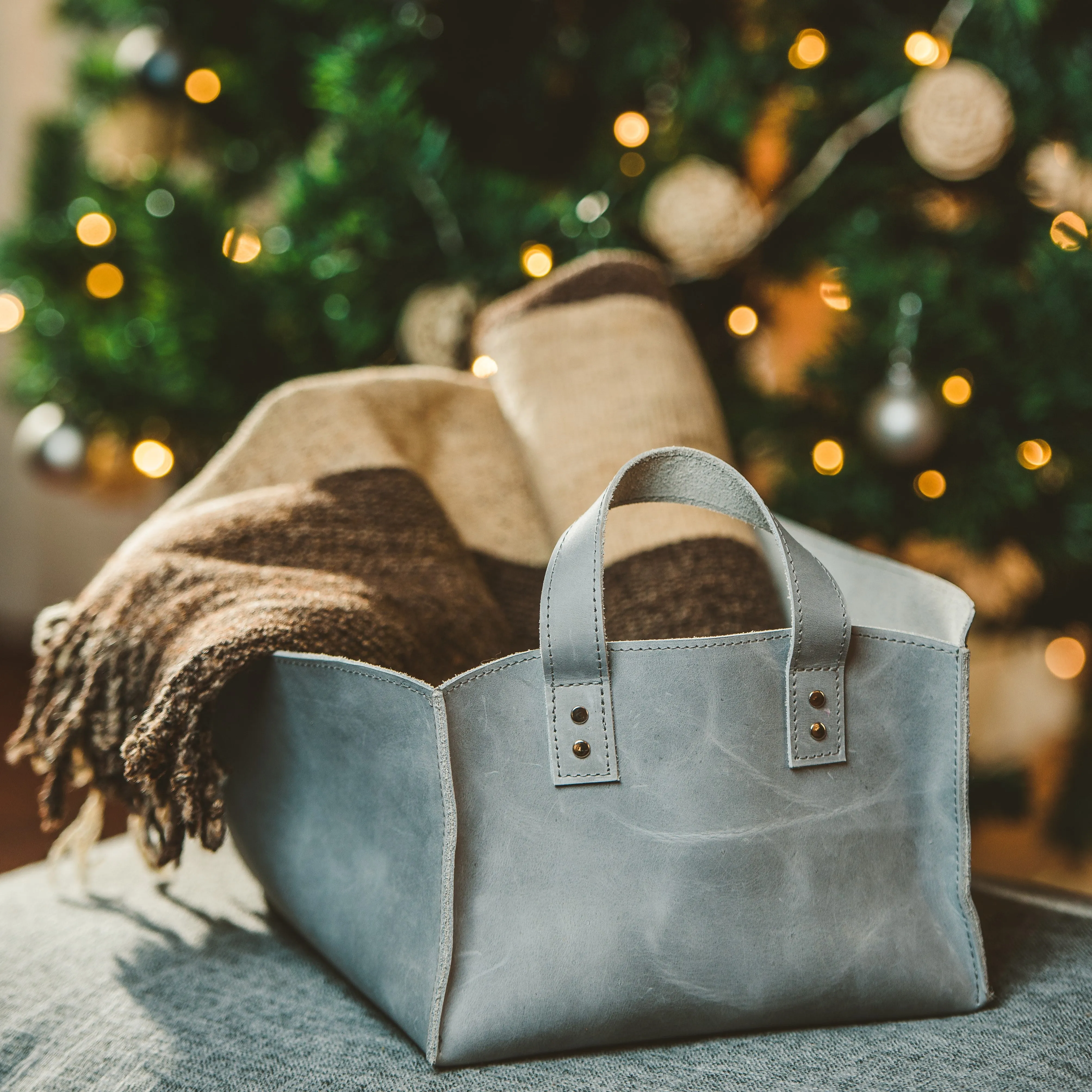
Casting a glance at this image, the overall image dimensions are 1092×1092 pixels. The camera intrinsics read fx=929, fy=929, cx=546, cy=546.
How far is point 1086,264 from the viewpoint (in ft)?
2.73

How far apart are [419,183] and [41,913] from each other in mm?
716

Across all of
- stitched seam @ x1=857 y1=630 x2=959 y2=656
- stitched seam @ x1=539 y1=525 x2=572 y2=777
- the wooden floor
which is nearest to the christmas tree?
the wooden floor

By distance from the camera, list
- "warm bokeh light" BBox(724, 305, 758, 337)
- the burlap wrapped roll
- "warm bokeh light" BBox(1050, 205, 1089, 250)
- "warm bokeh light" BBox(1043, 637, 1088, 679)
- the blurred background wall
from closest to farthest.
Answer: the burlap wrapped roll, "warm bokeh light" BBox(1050, 205, 1089, 250), "warm bokeh light" BBox(724, 305, 758, 337), "warm bokeh light" BBox(1043, 637, 1088, 679), the blurred background wall

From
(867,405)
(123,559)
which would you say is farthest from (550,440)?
(867,405)

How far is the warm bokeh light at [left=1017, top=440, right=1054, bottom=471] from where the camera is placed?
0.91 meters

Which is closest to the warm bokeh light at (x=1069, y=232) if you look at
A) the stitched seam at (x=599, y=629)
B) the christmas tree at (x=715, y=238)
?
the christmas tree at (x=715, y=238)

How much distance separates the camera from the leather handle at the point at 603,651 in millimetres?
405

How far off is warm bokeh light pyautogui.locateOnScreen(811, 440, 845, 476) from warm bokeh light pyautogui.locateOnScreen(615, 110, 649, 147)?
375mm

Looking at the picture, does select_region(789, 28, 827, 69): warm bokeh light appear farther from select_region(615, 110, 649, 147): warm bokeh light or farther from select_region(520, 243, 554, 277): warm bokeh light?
select_region(520, 243, 554, 277): warm bokeh light

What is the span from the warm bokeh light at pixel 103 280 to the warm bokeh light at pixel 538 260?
527mm

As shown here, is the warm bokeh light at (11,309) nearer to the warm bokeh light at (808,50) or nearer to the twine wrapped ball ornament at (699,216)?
the twine wrapped ball ornament at (699,216)

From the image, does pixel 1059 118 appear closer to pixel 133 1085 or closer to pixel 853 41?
pixel 853 41

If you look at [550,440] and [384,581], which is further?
[550,440]

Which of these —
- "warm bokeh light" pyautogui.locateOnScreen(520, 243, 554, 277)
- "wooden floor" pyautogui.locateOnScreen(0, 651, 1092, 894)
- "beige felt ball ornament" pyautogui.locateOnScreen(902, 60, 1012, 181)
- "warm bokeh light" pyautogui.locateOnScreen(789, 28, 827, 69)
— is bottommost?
"wooden floor" pyautogui.locateOnScreen(0, 651, 1092, 894)
